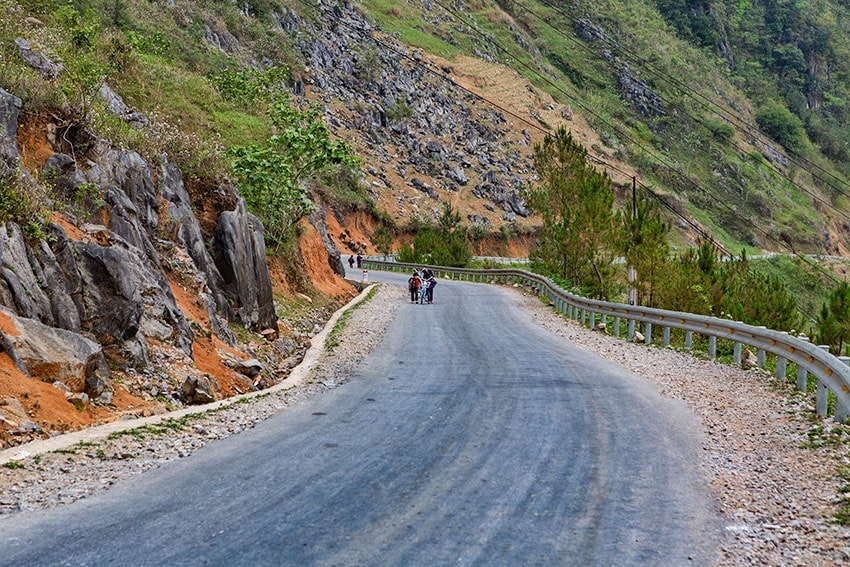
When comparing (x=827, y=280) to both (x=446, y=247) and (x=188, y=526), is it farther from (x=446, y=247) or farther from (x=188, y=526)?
(x=188, y=526)

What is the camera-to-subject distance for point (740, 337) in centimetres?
1571

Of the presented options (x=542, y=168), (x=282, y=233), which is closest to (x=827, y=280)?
(x=542, y=168)

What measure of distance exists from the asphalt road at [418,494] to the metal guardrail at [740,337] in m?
1.89

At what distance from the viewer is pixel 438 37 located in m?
115

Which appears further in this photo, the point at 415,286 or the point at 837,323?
the point at 415,286

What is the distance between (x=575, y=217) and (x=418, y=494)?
26818 millimetres

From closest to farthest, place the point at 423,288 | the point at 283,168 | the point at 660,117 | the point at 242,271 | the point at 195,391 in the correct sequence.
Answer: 1. the point at 195,391
2. the point at 242,271
3. the point at 283,168
4. the point at 423,288
5. the point at 660,117

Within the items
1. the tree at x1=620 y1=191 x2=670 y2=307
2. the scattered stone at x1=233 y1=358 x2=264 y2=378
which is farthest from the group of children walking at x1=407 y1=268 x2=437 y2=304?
the scattered stone at x1=233 y1=358 x2=264 y2=378

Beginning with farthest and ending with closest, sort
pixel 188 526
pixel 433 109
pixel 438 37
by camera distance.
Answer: pixel 438 37 < pixel 433 109 < pixel 188 526

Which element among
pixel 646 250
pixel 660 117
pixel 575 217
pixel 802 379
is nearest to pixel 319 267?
pixel 575 217

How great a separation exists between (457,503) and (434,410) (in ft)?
13.7

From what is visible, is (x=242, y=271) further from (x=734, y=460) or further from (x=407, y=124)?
(x=407, y=124)

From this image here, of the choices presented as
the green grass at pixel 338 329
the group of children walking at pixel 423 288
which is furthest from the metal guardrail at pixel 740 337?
the green grass at pixel 338 329

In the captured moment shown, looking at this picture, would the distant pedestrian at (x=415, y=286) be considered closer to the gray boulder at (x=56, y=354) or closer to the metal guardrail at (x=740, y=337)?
the metal guardrail at (x=740, y=337)
